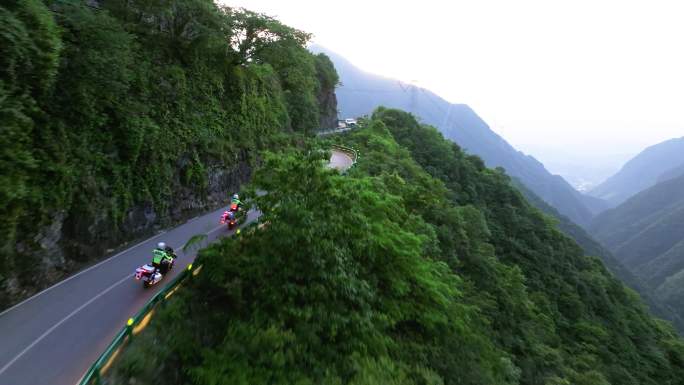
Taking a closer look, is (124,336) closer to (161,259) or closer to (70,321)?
(70,321)

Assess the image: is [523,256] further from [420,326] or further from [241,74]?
[241,74]

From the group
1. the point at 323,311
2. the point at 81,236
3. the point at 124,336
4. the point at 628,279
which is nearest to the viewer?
the point at 124,336

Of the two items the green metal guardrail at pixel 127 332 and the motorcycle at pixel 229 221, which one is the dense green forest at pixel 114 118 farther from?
the green metal guardrail at pixel 127 332

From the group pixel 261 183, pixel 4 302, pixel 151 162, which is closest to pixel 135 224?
pixel 151 162

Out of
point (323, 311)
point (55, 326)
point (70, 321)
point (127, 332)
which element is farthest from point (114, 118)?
point (323, 311)

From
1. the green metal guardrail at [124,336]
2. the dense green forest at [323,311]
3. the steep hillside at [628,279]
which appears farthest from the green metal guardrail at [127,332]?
the steep hillside at [628,279]

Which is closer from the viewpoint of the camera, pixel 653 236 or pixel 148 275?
pixel 148 275
